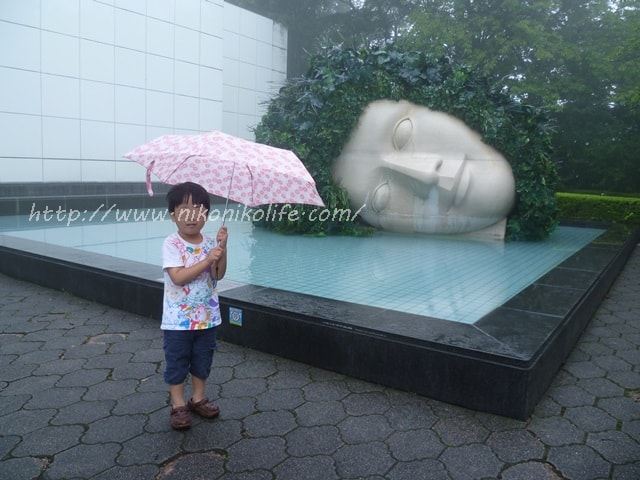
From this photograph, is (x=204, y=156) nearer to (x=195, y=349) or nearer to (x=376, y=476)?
(x=195, y=349)

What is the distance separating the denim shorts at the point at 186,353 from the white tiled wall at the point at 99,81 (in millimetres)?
8058

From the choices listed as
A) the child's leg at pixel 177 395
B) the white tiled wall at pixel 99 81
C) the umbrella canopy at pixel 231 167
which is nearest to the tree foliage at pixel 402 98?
the white tiled wall at pixel 99 81

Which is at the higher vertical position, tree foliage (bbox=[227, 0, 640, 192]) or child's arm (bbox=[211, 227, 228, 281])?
tree foliage (bbox=[227, 0, 640, 192])

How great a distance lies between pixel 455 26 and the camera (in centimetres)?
1642

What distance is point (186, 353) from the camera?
275cm

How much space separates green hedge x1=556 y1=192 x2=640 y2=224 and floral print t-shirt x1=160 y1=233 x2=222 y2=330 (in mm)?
10914

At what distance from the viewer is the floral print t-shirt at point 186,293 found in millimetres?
2650

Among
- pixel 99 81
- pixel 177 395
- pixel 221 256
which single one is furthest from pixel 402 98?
pixel 99 81

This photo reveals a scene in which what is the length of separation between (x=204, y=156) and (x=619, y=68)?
14753mm

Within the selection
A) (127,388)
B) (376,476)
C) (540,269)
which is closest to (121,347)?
(127,388)

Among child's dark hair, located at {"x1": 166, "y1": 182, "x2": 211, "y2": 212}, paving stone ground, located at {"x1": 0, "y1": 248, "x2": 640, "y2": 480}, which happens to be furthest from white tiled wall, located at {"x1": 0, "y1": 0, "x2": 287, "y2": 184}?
child's dark hair, located at {"x1": 166, "y1": 182, "x2": 211, "y2": 212}

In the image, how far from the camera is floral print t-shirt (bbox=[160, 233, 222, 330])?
2650mm

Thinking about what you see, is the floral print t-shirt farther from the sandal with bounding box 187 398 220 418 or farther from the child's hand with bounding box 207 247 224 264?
the sandal with bounding box 187 398 220 418

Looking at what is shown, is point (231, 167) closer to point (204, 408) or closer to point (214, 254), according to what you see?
point (214, 254)
